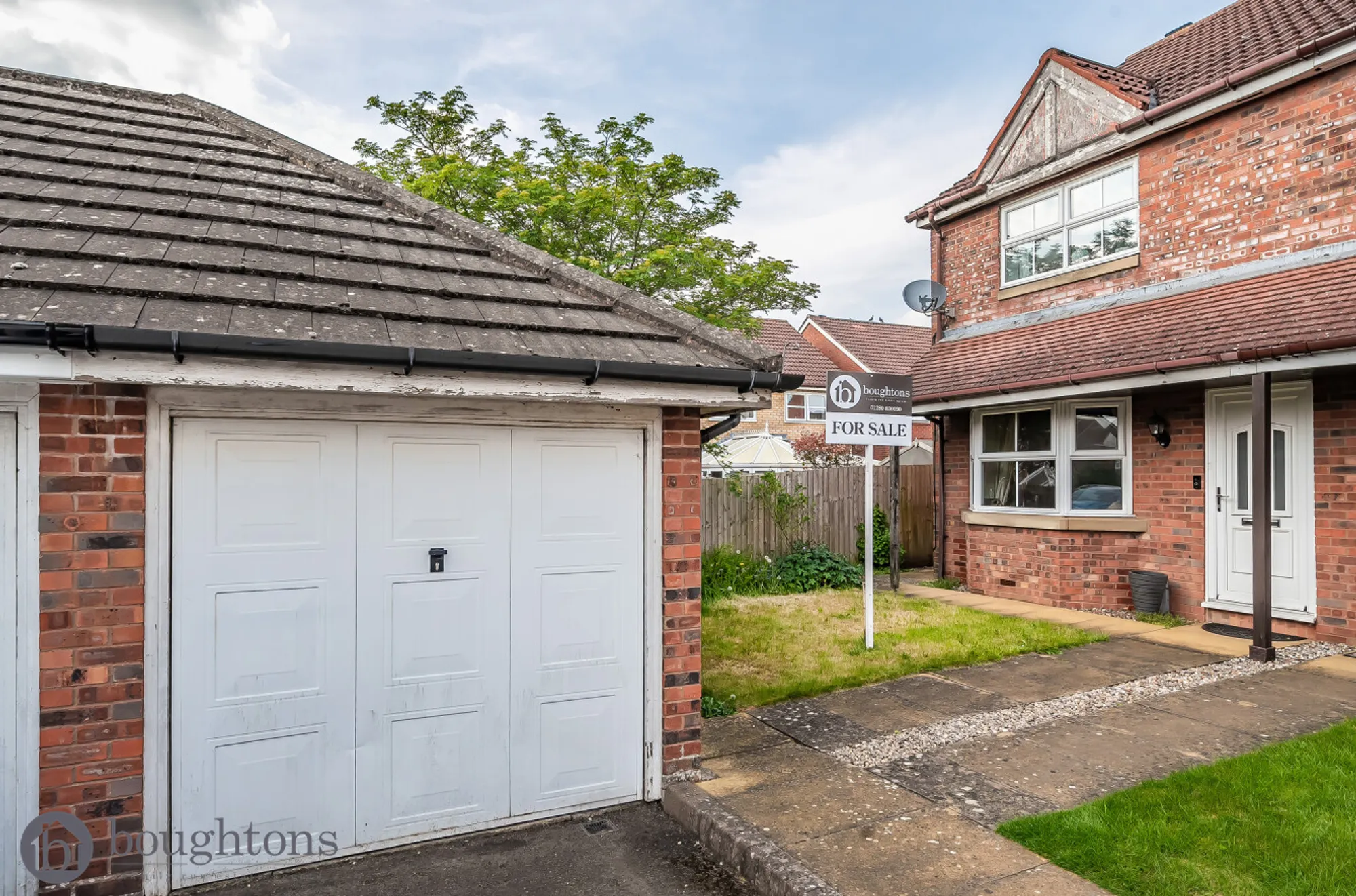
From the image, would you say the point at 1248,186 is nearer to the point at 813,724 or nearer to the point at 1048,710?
the point at 1048,710

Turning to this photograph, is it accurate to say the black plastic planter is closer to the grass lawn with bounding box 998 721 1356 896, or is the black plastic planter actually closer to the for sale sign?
the for sale sign

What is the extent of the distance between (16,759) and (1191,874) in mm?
4752

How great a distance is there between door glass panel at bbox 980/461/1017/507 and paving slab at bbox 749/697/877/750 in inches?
236

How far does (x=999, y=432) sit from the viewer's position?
1059 centimetres

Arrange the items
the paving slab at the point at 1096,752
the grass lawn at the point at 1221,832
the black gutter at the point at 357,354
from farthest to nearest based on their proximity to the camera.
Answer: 1. the paving slab at the point at 1096,752
2. the grass lawn at the point at 1221,832
3. the black gutter at the point at 357,354

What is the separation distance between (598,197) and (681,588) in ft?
23.4

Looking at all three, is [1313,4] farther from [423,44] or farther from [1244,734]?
[423,44]

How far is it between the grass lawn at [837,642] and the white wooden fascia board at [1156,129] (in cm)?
582

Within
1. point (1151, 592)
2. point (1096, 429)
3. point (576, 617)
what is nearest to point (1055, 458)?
point (1096, 429)

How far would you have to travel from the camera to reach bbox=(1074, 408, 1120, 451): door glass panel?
9297 mm

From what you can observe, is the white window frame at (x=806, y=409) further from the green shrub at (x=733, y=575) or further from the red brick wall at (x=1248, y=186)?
the red brick wall at (x=1248, y=186)

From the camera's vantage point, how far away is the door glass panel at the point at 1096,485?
930 centimetres

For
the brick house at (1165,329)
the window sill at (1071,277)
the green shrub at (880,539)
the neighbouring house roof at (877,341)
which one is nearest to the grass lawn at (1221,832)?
the brick house at (1165,329)

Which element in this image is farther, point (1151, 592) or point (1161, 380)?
point (1151, 592)
